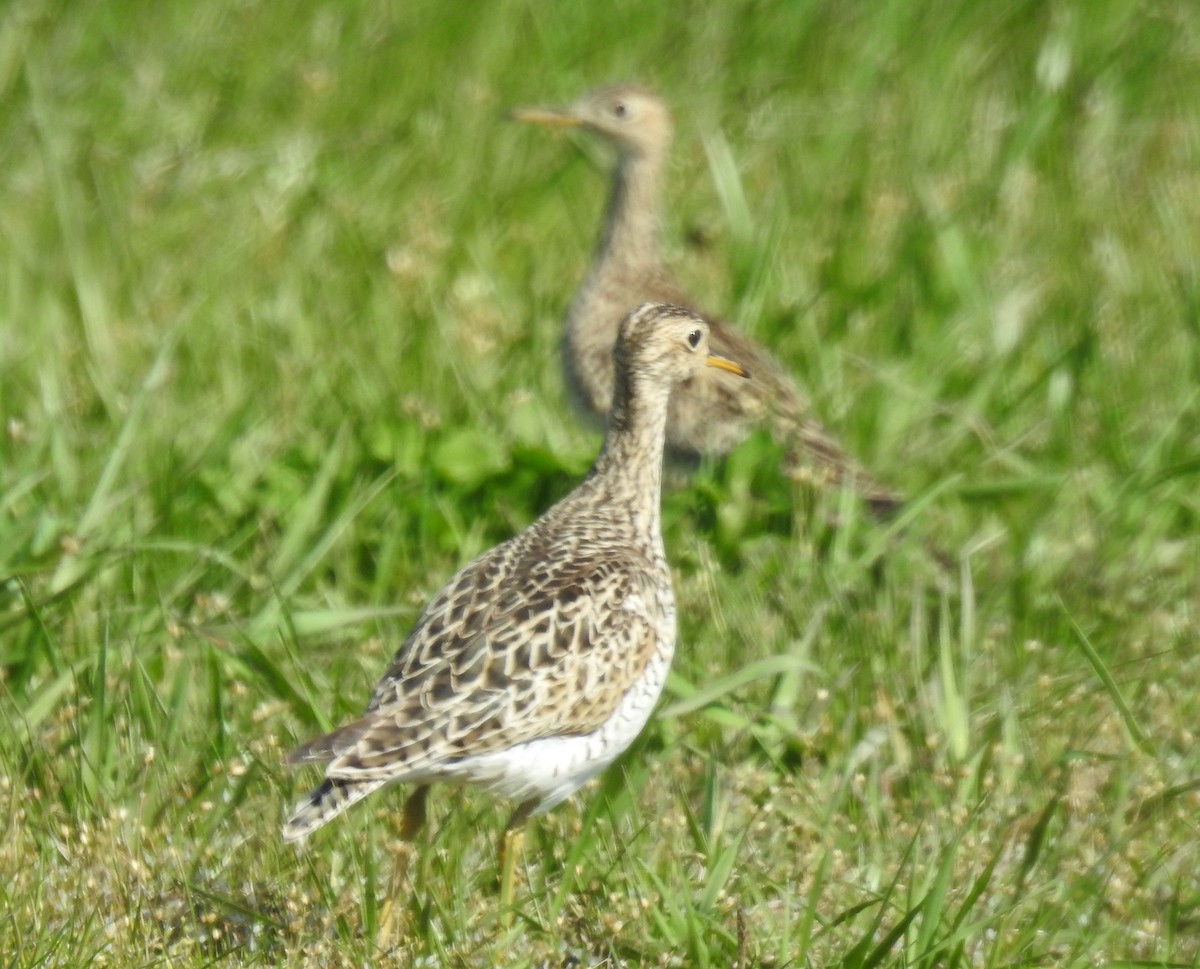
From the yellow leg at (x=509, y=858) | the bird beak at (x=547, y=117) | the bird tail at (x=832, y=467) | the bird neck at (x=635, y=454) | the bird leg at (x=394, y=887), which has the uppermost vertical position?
the bird neck at (x=635, y=454)

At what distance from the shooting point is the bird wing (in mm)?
4434

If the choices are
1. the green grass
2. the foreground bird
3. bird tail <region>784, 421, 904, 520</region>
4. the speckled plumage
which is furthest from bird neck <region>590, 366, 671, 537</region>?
bird tail <region>784, 421, 904, 520</region>

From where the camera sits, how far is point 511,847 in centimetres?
472

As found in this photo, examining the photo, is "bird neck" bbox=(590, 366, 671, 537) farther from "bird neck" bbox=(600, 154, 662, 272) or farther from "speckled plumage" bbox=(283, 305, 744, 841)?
"bird neck" bbox=(600, 154, 662, 272)

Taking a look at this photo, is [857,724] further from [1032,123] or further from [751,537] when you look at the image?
[1032,123]

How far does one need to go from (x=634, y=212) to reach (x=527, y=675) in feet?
11.7

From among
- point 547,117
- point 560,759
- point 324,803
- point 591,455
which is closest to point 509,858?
point 560,759

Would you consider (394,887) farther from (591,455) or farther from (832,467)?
(832,467)

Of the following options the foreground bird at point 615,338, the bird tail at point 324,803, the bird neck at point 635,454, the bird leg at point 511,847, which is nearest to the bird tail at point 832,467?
the foreground bird at point 615,338

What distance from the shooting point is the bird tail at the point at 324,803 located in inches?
167

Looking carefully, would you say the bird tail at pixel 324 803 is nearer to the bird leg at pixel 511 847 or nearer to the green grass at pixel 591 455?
the green grass at pixel 591 455

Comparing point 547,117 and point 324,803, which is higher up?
point 324,803

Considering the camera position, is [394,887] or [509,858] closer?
[394,887]

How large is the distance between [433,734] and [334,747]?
233mm
